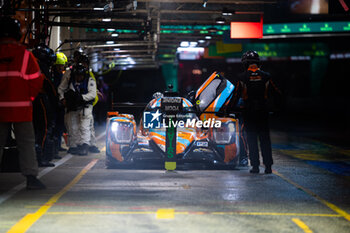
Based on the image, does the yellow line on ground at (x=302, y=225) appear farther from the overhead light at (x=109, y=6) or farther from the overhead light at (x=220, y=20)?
the overhead light at (x=220, y=20)

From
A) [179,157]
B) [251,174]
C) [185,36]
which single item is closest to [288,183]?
[251,174]

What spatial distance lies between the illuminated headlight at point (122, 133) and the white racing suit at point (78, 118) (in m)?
2.22

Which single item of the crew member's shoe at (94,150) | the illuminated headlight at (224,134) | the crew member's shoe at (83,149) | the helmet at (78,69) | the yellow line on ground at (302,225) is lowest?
the crew member's shoe at (94,150)

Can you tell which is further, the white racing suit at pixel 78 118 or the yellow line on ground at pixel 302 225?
the white racing suit at pixel 78 118

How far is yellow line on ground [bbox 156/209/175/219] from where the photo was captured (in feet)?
21.4

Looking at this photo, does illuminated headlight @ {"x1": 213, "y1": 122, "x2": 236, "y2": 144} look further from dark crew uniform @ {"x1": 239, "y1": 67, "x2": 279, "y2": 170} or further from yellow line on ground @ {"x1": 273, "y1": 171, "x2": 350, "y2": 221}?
yellow line on ground @ {"x1": 273, "y1": 171, "x2": 350, "y2": 221}

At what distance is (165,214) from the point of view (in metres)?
6.68

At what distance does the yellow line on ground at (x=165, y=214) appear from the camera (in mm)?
6518

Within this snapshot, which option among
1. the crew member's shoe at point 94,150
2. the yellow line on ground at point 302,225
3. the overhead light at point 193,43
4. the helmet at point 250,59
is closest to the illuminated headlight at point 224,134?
the helmet at point 250,59

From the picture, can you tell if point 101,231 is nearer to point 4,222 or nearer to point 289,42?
point 4,222

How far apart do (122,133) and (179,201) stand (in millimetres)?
3521

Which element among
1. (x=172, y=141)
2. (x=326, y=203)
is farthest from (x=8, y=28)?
(x=326, y=203)

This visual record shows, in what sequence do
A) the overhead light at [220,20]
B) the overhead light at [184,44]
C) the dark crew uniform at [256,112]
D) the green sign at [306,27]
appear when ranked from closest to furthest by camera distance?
the dark crew uniform at [256,112] < the overhead light at [220,20] < the overhead light at [184,44] < the green sign at [306,27]

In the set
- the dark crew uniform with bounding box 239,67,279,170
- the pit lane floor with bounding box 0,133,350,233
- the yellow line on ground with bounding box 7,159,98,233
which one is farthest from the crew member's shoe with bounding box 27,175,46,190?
the dark crew uniform with bounding box 239,67,279,170
